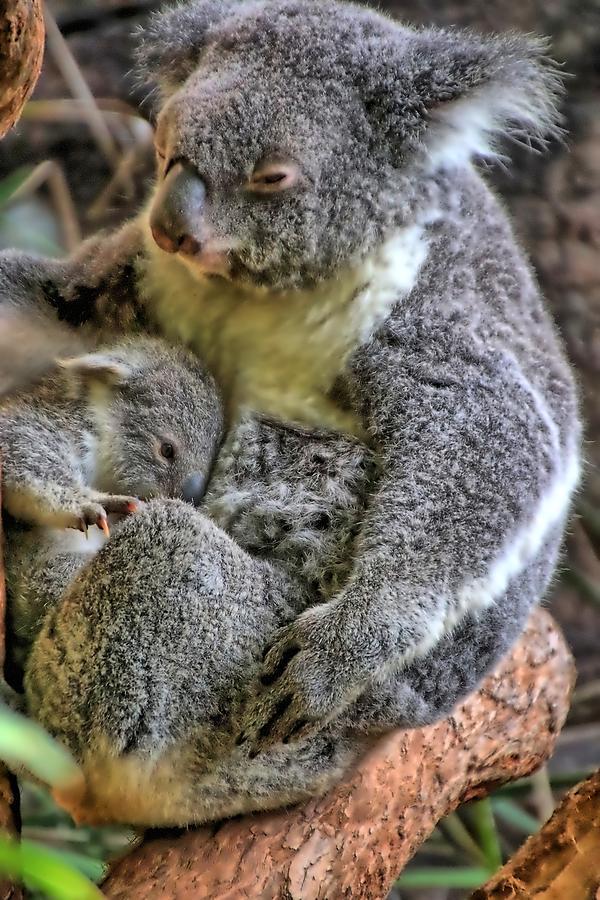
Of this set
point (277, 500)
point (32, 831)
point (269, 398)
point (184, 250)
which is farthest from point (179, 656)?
point (32, 831)

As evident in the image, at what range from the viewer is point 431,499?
1933mm

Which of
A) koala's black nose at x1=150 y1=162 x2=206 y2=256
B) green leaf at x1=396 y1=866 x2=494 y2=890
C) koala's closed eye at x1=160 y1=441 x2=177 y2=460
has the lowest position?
green leaf at x1=396 y1=866 x2=494 y2=890

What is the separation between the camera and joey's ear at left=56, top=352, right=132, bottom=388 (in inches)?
85.4

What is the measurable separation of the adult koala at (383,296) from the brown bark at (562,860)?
0.34 m

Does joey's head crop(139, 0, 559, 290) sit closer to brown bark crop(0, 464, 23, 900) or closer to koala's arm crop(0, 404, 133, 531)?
koala's arm crop(0, 404, 133, 531)

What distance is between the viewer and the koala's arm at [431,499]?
6.08 feet

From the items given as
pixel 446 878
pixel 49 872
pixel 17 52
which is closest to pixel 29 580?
pixel 17 52

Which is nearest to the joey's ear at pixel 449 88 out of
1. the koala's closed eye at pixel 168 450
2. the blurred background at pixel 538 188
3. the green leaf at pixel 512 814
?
the koala's closed eye at pixel 168 450

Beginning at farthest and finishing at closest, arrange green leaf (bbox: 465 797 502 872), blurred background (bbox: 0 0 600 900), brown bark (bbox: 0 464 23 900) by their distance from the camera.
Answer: blurred background (bbox: 0 0 600 900)
green leaf (bbox: 465 797 502 872)
brown bark (bbox: 0 464 23 900)

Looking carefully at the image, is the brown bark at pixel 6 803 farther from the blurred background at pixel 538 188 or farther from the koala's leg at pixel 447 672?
the blurred background at pixel 538 188

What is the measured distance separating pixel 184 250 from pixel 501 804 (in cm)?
286

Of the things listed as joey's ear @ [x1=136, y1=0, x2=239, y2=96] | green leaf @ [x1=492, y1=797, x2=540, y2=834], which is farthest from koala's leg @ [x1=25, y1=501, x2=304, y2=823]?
green leaf @ [x1=492, y1=797, x2=540, y2=834]

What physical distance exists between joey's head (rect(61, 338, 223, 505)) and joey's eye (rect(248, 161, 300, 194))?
0.56 metres

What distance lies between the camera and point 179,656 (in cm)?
187
